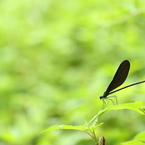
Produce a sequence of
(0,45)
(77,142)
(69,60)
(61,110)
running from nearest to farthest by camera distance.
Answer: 1. (77,142)
2. (61,110)
3. (69,60)
4. (0,45)

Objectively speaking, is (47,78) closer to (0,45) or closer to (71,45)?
(71,45)

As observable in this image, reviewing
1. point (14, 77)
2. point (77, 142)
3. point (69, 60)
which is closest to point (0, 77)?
point (14, 77)

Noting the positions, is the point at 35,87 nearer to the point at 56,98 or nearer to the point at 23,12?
the point at 56,98

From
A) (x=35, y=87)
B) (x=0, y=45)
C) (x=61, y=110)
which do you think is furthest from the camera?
(x=0, y=45)

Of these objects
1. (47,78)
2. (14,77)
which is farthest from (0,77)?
(47,78)

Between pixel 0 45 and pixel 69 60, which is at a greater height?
pixel 0 45

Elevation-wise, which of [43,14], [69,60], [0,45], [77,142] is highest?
[43,14]

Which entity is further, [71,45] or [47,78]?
[71,45]
